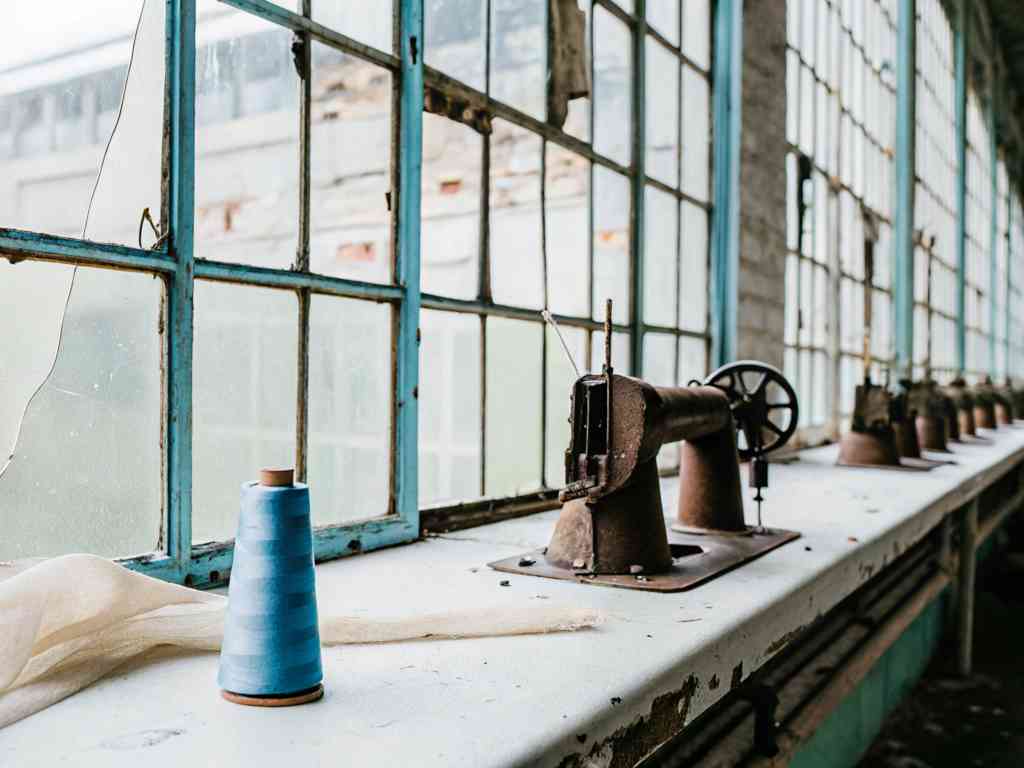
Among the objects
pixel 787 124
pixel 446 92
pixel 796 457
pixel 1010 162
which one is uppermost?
pixel 1010 162

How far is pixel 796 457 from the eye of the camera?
3371 mm

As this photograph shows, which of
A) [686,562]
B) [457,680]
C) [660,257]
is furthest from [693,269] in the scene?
[457,680]

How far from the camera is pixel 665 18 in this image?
268 centimetres

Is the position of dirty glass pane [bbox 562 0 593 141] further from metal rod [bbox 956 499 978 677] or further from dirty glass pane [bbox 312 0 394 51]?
metal rod [bbox 956 499 978 677]

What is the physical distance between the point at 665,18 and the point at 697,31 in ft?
0.86

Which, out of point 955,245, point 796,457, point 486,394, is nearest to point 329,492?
point 486,394

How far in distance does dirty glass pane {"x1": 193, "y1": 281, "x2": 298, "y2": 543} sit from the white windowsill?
188mm

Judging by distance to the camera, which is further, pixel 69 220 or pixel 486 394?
pixel 486 394

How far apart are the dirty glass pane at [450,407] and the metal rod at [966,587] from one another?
2.41 meters

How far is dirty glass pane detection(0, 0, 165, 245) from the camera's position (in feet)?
3.46

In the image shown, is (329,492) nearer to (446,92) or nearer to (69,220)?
(69,220)

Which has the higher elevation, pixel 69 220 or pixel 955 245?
pixel 955 245

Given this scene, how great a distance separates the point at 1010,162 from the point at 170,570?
35.1ft

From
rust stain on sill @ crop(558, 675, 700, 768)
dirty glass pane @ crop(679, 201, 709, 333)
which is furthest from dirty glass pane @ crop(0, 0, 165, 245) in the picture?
dirty glass pane @ crop(679, 201, 709, 333)
